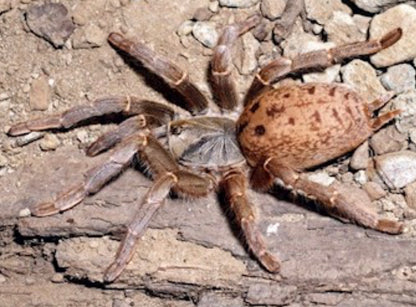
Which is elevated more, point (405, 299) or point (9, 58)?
point (9, 58)

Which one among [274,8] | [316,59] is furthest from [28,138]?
[316,59]

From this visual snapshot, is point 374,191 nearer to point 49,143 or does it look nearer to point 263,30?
point 263,30

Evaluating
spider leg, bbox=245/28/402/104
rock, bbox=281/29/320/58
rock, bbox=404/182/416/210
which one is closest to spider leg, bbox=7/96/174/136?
spider leg, bbox=245/28/402/104

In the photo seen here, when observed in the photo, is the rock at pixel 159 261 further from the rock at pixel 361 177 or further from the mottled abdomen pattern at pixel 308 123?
the rock at pixel 361 177

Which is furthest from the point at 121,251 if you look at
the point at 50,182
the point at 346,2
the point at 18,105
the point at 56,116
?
the point at 346,2

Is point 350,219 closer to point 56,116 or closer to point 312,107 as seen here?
point 312,107

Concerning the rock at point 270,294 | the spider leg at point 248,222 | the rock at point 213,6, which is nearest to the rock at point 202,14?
the rock at point 213,6
